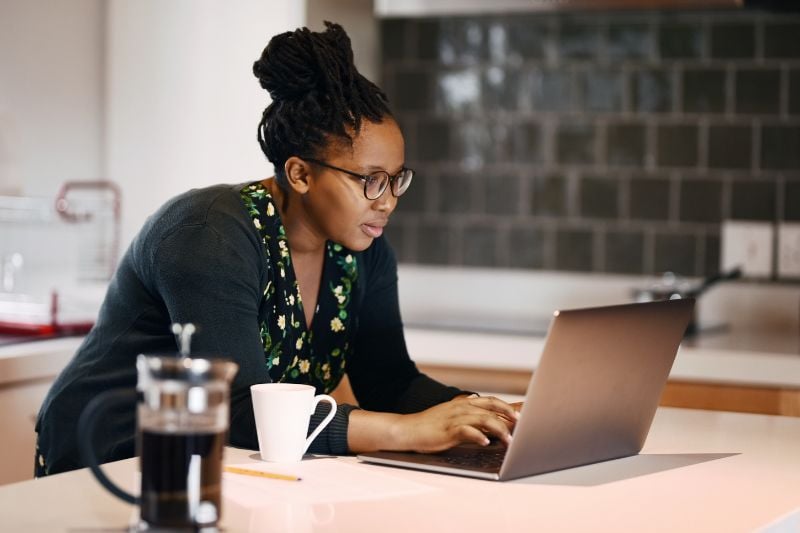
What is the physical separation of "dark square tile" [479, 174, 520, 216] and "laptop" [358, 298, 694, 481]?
80.3 inches

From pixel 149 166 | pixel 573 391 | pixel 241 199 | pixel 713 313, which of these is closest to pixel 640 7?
pixel 713 313

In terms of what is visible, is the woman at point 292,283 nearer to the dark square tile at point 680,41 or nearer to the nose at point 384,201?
the nose at point 384,201

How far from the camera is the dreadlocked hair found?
5.98 ft

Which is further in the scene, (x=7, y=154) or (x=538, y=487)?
(x=7, y=154)

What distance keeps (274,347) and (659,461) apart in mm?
627

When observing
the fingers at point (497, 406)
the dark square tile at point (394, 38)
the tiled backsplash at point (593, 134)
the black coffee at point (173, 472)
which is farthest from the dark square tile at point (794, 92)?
the black coffee at point (173, 472)

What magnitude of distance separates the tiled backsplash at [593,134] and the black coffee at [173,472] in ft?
8.58

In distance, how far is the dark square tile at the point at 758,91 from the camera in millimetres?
3426

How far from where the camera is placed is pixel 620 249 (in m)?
3.59

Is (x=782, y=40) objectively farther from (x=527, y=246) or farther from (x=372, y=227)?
(x=372, y=227)

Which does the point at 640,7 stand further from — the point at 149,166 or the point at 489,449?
the point at 489,449

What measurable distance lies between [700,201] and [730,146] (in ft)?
0.58

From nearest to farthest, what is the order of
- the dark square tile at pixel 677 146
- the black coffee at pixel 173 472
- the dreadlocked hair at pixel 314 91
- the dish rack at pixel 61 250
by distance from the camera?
the black coffee at pixel 173 472, the dreadlocked hair at pixel 314 91, the dish rack at pixel 61 250, the dark square tile at pixel 677 146

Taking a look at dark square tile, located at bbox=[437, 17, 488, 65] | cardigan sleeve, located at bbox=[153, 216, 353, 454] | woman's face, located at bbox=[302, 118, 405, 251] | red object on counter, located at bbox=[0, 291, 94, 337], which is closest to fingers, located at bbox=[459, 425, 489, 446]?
cardigan sleeve, located at bbox=[153, 216, 353, 454]
